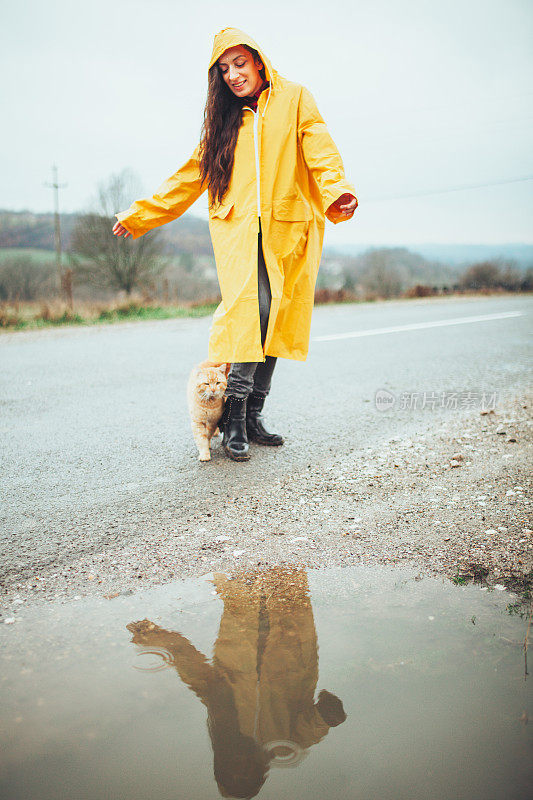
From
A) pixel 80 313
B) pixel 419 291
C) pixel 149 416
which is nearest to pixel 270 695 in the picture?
pixel 149 416

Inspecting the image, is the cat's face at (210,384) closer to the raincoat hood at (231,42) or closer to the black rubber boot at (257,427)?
the black rubber boot at (257,427)

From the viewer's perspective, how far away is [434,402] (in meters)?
4.84

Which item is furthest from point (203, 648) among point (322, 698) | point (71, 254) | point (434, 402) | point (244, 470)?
point (71, 254)

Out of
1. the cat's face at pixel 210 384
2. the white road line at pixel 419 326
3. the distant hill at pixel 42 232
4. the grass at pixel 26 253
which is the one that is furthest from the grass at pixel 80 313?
the grass at pixel 26 253

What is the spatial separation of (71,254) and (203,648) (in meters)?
29.2

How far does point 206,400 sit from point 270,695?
201 centimetres

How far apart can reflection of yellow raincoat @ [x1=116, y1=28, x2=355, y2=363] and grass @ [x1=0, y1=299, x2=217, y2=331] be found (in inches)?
280

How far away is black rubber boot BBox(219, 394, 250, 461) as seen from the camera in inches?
137

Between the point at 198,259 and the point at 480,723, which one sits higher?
the point at 198,259

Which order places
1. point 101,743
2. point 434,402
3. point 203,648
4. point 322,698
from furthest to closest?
point 434,402 → point 203,648 → point 322,698 → point 101,743

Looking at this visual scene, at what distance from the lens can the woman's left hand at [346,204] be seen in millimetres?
3057

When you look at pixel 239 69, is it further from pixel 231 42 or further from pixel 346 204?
pixel 346 204

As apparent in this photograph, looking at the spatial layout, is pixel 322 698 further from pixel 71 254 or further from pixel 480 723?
pixel 71 254

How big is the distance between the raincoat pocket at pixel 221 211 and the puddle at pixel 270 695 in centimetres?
199
